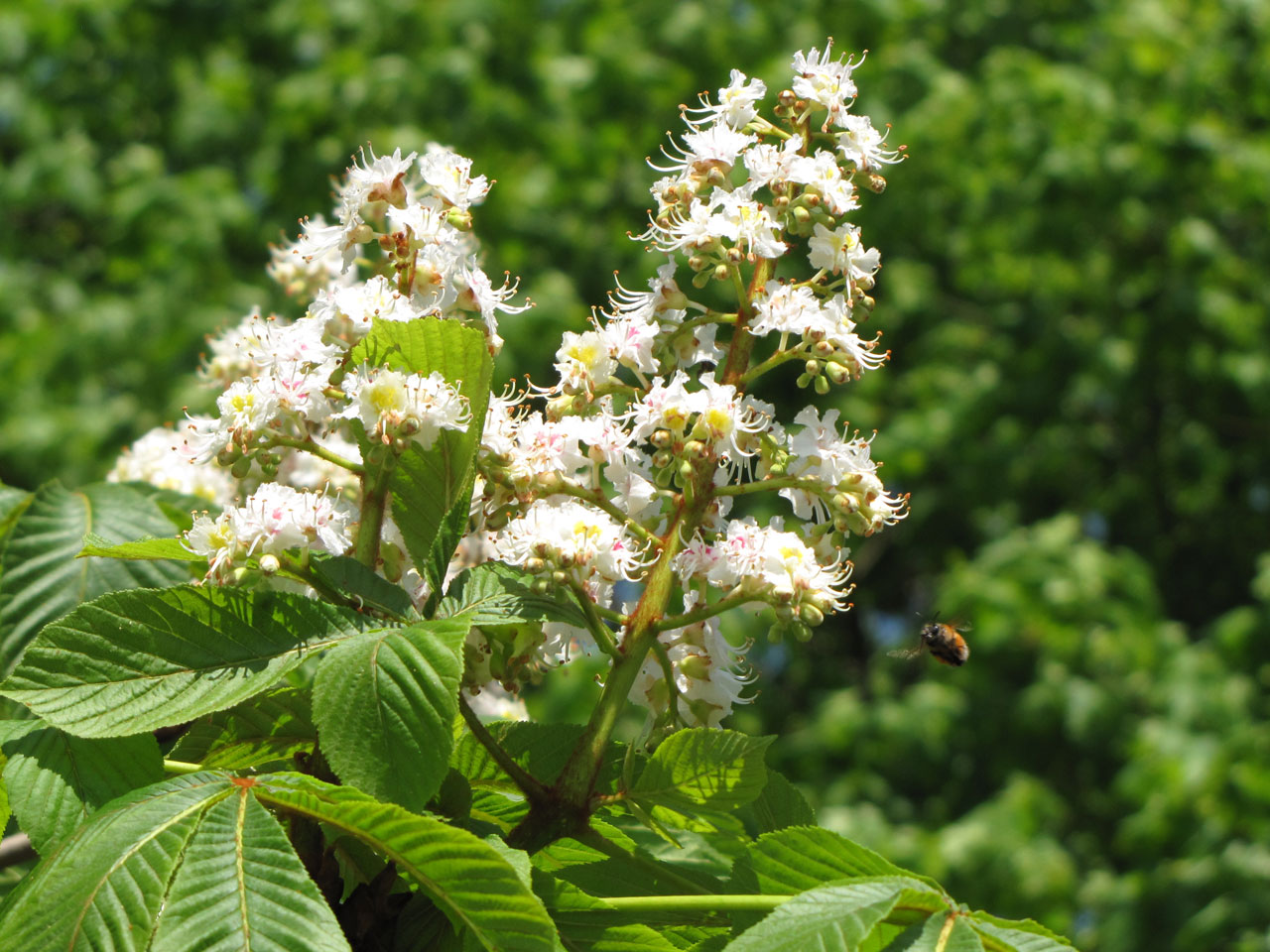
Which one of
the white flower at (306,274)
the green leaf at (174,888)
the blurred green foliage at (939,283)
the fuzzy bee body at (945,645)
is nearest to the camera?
the green leaf at (174,888)

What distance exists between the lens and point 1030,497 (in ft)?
17.4

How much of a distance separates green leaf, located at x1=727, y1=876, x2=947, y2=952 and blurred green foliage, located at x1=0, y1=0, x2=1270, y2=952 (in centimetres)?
327

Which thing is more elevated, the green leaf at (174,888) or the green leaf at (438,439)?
the green leaf at (438,439)

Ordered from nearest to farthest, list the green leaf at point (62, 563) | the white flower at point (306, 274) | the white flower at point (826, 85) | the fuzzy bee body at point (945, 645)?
the white flower at point (826, 85) → the green leaf at point (62, 563) → the white flower at point (306, 274) → the fuzzy bee body at point (945, 645)

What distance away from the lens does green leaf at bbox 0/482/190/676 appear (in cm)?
118

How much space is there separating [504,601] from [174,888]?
25cm

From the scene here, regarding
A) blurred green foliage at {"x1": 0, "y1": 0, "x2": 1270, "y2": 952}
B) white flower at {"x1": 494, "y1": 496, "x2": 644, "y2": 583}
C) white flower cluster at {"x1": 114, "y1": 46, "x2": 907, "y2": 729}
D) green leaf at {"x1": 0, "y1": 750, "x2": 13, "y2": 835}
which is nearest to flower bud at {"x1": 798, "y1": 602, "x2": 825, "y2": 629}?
white flower cluster at {"x1": 114, "y1": 46, "x2": 907, "y2": 729}

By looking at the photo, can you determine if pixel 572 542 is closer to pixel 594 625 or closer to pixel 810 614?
pixel 594 625

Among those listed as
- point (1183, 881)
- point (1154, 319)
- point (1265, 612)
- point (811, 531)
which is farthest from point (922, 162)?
point (811, 531)

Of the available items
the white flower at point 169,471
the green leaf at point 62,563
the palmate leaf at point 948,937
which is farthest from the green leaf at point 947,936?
the white flower at point 169,471

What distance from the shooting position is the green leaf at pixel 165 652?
783 mm

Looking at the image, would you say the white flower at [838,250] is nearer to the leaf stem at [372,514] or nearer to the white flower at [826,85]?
the white flower at [826,85]

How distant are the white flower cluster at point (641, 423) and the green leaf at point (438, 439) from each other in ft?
0.04

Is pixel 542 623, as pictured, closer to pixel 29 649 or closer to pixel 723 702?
pixel 723 702
